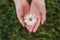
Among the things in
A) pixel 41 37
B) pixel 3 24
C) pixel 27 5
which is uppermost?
pixel 27 5

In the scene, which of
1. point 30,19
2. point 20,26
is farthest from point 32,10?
point 20,26

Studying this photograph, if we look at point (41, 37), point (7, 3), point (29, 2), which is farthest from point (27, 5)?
point (41, 37)

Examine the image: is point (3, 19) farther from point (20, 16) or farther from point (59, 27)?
point (59, 27)

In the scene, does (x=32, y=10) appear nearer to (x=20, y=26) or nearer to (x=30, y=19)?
(x=30, y=19)
